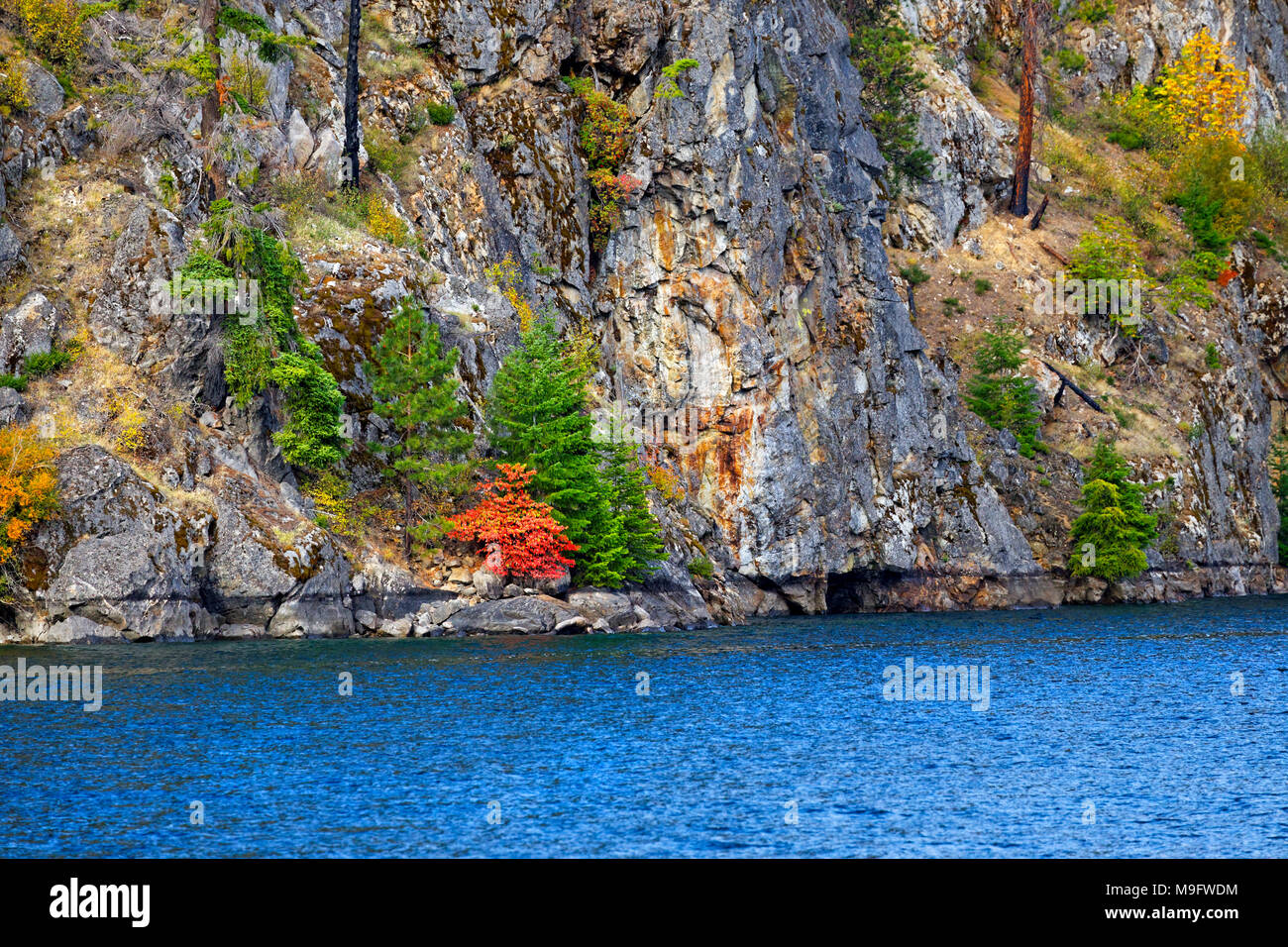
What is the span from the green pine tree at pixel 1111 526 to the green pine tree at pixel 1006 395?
5.26 metres

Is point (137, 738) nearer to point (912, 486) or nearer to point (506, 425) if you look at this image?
point (506, 425)

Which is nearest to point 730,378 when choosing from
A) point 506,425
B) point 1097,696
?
point 506,425

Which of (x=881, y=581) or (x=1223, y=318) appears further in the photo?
(x=1223, y=318)

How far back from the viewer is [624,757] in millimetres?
26875

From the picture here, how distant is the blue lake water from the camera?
20578mm

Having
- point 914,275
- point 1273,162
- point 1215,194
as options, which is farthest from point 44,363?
point 1273,162

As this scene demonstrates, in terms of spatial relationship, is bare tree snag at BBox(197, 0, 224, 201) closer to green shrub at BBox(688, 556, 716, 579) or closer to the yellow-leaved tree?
green shrub at BBox(688, 556, 716, 579)

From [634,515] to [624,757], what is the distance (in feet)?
99.8

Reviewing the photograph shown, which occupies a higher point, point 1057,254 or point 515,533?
point 1057,254

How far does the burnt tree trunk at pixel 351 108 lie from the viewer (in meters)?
61.5

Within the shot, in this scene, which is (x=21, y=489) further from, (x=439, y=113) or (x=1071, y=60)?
(x=1071, y=60)

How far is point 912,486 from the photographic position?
2844 inches

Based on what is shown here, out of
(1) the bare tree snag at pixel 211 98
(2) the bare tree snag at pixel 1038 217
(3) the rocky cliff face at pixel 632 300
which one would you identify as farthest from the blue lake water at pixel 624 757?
(2) the bare tree snag at pixel 1038 217

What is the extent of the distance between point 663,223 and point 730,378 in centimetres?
994
